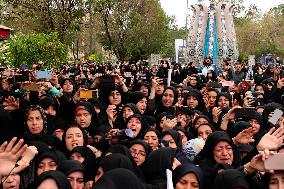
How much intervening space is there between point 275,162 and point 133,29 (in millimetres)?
27130

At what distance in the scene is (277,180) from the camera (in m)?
3.57

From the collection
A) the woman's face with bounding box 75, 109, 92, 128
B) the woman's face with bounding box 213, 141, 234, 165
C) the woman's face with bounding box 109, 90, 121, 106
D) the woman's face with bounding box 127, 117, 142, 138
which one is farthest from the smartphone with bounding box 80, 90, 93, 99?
the woman's face with bounding box 213, 141, 234, 165

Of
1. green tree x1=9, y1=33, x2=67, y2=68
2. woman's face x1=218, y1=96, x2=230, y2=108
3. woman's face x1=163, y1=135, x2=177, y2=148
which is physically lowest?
woman's face x1=163, y1=135, x2=177, y2=148

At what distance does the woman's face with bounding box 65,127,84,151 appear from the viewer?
5.21 metres

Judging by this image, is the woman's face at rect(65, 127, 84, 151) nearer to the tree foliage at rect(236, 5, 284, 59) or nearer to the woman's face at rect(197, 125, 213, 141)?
the woman's face at rect(197, 125, 213, 141)

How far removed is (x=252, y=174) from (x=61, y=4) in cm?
1389

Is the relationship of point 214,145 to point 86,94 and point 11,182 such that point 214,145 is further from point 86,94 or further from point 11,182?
point 86,94

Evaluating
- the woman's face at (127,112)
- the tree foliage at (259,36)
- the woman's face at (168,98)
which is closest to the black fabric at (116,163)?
the woman's face at (127,112)

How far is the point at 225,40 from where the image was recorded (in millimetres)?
26047

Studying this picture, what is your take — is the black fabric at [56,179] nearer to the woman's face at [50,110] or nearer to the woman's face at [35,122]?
the woman's face at [35,122]

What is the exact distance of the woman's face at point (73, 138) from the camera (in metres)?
5.21

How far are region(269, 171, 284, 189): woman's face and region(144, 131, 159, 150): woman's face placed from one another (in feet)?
5.83

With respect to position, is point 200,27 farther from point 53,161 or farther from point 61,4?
point 53,161

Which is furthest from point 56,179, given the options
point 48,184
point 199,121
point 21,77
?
point 21,77
